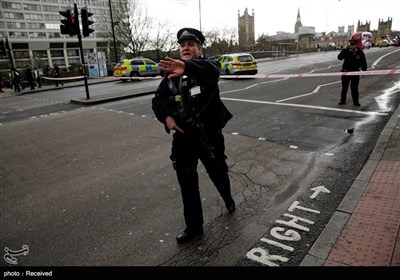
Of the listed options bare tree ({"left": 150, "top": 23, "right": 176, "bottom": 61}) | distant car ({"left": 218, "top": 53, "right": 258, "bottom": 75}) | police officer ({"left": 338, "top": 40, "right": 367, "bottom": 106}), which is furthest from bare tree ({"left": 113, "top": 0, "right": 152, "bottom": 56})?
police officer ({"left": 338, "top": 40, "right": 367, "bottom": 106})

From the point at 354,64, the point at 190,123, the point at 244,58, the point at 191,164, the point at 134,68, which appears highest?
the point at 244,58

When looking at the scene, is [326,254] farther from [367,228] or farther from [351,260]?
[367,228]

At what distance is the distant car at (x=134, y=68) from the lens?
23.7m

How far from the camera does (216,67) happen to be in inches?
108

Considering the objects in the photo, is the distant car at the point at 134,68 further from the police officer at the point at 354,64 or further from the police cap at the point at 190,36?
the police cap at the point at 190,36

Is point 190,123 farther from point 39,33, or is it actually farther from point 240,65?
point 39,33

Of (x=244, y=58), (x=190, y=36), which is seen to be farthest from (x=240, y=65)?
(x=190, y=36)

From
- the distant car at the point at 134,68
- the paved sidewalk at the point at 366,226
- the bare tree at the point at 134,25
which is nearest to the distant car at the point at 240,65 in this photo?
the distant car at the point at 134,68

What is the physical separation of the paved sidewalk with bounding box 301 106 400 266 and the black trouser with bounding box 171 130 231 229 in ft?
3.71

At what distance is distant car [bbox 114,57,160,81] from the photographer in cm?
2369

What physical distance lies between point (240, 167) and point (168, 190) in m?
1.34

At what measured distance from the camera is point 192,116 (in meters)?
2.81

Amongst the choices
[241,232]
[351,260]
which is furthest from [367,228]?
[241,232]

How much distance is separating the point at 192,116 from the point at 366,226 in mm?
2064
